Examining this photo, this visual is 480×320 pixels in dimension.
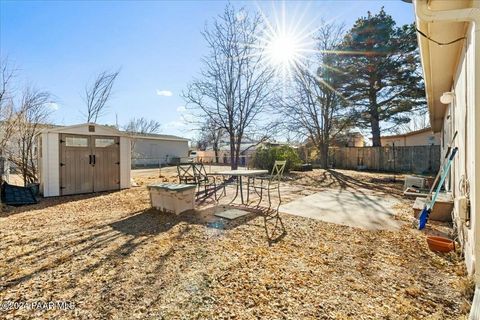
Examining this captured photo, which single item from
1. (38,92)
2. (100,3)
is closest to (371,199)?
(100,3)

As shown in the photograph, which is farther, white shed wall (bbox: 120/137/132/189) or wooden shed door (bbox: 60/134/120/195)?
white shed wall (bbox: 120/137/132/189)

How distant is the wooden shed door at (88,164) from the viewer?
22.8 feet

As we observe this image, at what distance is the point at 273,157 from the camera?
12.7 metres

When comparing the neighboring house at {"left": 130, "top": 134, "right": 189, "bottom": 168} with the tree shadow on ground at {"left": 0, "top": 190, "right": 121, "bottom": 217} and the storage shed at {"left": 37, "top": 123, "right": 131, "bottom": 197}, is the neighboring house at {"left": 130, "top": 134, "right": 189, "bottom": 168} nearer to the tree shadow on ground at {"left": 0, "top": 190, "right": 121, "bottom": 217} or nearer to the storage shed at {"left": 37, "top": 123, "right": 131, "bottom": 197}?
the storage shed at {"left": 37, "top": 123, "right": 131, "bottom": 197}

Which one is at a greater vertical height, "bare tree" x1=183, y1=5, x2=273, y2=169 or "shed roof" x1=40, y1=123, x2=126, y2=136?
"bare tree" x1=183, y1=5, x2=273, y2=169

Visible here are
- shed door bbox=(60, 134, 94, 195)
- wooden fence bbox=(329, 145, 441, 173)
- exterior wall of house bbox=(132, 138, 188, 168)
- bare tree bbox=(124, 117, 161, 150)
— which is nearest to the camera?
shed door bbox=(60, 134, 94, 195)

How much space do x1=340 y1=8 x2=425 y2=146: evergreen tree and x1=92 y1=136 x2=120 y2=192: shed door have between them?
1349cm

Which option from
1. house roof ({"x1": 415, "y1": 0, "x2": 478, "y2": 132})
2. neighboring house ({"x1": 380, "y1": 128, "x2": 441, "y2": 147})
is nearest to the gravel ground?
house roof ({"x1": 415, "y1": 0, "x2": 478, "y2": 132})

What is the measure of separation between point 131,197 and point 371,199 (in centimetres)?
678

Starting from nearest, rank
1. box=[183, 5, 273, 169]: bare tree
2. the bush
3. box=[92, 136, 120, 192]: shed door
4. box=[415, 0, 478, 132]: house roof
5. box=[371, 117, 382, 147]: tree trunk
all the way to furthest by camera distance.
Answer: box=[415, 0, 478, 132]: house roof, box=[92, 136, 120, 192]: shed door, box=[183, 5, 273, 169]: bare tree, the bush, box=[371, 117, 382, 147]: tree trunk

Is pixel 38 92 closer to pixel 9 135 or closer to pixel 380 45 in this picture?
pixel 9 135

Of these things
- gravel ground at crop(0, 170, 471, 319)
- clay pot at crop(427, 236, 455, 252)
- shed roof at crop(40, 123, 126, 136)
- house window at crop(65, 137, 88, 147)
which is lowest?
gravel ground at crop(0, 170, 471, 319)

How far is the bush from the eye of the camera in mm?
12680

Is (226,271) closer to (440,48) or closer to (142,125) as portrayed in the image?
(440,48)
